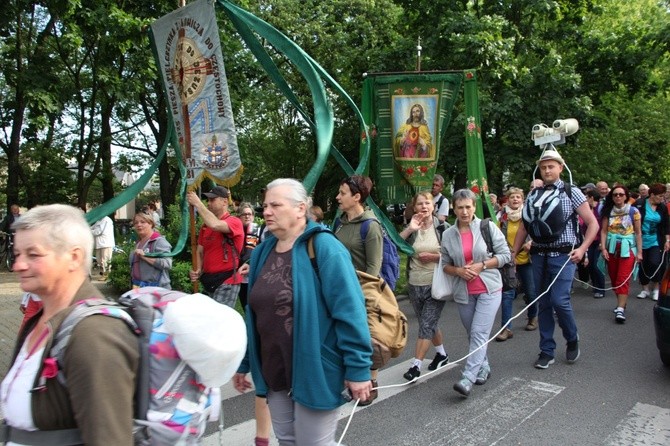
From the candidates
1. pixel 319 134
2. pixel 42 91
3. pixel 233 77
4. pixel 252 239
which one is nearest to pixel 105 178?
pixel 233 77

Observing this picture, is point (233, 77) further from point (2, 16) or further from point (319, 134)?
point (319, 134)

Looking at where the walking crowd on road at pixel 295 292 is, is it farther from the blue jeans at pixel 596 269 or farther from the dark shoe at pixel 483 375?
the blue jeans at pixel 596 269

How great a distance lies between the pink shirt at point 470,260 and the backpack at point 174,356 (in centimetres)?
331

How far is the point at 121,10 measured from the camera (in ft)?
29.2

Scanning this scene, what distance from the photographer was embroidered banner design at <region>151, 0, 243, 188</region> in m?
4.78

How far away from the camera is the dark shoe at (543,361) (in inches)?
207

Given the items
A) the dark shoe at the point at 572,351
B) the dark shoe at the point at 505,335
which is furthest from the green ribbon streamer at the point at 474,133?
the dark shoe at the point at 572,351

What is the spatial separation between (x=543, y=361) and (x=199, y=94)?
402cm

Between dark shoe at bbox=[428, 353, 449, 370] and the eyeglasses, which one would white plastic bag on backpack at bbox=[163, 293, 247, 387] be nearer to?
the eyeglasses

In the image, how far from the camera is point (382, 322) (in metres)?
2.88

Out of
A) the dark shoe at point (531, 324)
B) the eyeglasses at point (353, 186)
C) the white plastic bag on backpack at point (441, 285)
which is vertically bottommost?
the dark shoe at point (531, 324)

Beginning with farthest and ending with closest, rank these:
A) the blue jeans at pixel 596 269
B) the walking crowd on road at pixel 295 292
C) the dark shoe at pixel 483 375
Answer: the blue jeans at pixel 596 269
the dark shoe at pixel 483 375
the walking crowd on road at pixel 295 292

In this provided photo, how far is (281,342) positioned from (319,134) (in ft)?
6.74

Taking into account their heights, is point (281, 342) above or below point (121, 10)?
below
